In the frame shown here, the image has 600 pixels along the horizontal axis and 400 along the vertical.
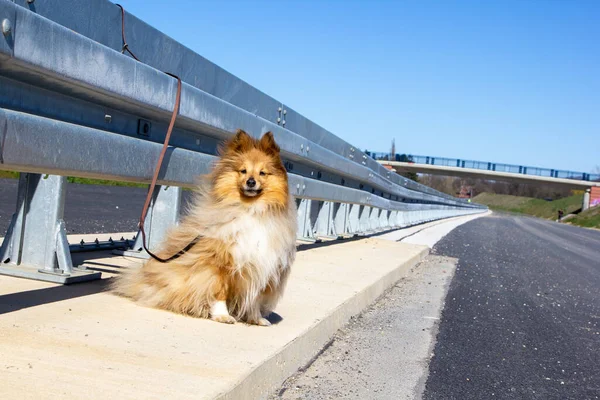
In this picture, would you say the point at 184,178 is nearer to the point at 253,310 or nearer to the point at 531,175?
the point at 253,310

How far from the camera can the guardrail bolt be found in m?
3.18

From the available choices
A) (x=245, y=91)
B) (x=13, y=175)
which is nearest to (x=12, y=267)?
(x=245, y=91)

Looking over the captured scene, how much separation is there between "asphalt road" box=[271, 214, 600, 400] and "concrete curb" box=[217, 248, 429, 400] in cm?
7

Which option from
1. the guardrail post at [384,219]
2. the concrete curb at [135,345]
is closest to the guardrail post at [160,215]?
the concrete curb at [135,345]

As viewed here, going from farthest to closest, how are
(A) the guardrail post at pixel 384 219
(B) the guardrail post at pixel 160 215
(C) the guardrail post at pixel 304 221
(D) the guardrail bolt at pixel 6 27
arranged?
(A) the guardrail post at pixel 384 219, (C) the guardrail post at pixel 304 221, (B) the guardrail post at pixel 160 215, (D) the guardrail bolt at pixel 6 27

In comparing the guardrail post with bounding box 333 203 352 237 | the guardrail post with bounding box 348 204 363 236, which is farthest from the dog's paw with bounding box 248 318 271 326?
the guardrail post with bounding box 348 204 363 236

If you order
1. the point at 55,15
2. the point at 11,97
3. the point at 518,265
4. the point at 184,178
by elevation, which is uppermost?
the point at 55,15

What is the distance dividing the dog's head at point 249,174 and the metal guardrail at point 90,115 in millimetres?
394

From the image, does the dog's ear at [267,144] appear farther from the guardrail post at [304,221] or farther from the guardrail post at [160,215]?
the guardrail post at [304,221]

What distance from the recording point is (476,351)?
555cm

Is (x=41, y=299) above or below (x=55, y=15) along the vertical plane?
below

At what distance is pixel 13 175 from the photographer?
28.2 metres

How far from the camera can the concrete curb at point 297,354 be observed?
3389 millimetres

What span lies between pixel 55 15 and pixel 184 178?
162 cm
